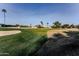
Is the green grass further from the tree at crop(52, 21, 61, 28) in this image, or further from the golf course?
the tree at crop(52, 21, 61, 28)

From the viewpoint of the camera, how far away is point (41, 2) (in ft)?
7.52

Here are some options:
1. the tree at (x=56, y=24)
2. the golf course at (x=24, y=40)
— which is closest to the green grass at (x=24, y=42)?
the golf course at (x=24, y=40)

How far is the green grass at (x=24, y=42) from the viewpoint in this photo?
227 centimetres

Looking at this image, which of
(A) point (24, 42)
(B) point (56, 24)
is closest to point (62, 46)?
(B) point (56, 24)

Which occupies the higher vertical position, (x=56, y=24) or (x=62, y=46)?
(x=56, y=24)

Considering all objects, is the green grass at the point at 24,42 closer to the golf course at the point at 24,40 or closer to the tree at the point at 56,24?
the golf course at the point at 24,40

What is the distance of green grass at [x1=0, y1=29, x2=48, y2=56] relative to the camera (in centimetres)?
227

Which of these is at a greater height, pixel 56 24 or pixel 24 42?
pixel 56 24

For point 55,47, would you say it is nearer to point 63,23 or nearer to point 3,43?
point 63,23

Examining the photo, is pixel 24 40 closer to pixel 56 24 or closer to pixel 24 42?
pixel 24 42

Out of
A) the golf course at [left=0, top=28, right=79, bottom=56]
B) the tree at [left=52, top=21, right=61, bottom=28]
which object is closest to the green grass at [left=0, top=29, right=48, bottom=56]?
the golf course at [left=0, top=28, right=79, bottom=56]

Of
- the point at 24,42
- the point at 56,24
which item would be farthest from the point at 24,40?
the point at 56,24

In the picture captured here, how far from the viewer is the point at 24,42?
7.50 ft

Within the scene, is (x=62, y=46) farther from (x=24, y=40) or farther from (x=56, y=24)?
(x=24, y=40)
